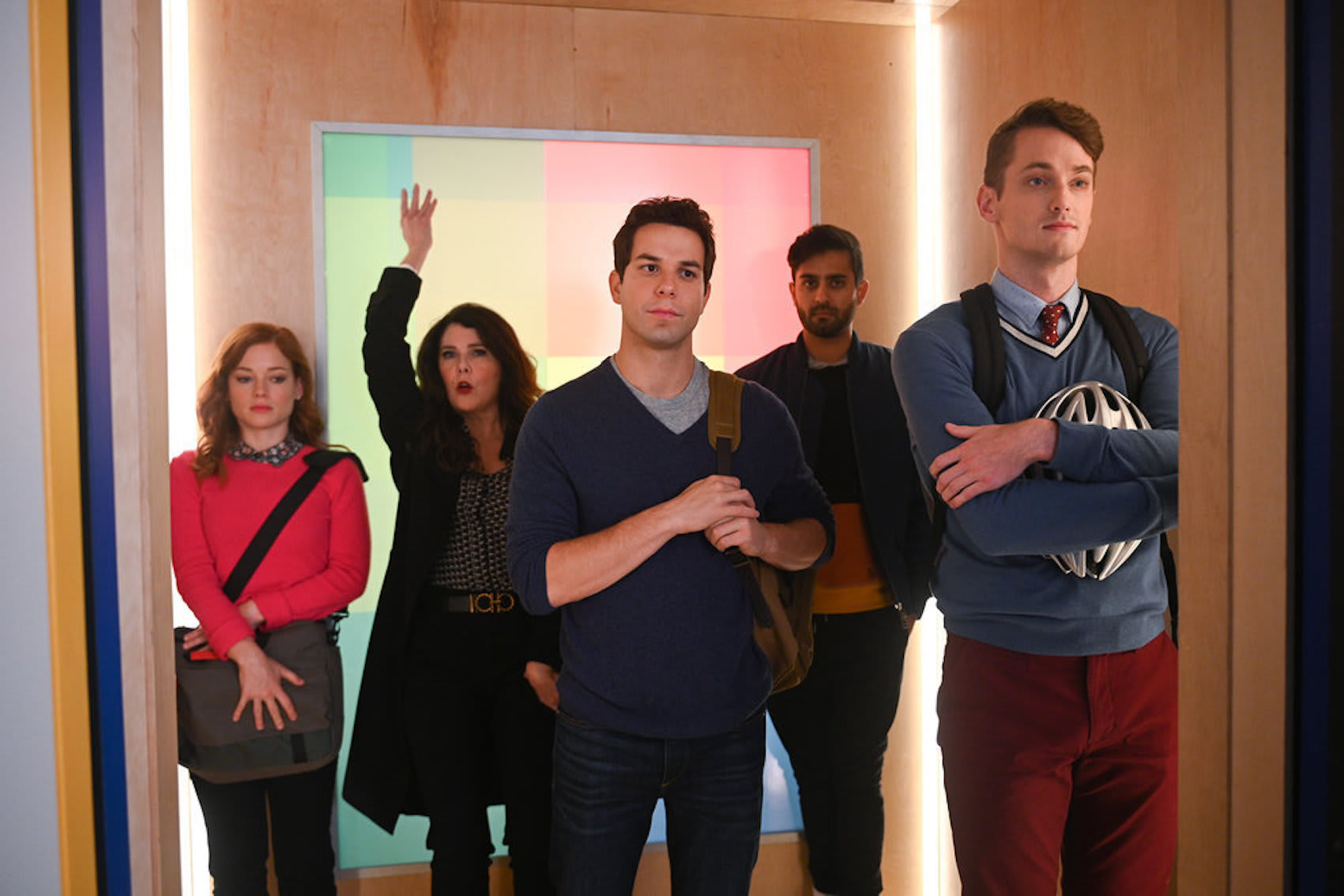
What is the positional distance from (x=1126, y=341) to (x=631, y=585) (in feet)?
3.60

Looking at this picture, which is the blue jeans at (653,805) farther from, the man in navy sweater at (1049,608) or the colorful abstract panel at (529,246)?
the colorful abstract panel at (529,246)

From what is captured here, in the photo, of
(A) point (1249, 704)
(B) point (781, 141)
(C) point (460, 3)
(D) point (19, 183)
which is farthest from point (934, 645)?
(D) point (19, 183)

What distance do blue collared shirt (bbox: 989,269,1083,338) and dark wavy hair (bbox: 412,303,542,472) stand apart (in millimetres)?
1201

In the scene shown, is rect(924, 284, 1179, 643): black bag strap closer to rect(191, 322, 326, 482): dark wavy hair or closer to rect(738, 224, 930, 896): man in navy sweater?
rect(738, 224, 930, 896): man in navy sweater

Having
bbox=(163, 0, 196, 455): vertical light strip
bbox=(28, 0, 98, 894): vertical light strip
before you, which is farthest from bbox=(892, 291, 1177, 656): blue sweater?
bbox=(163, 0, 196, 455): vertical light strip

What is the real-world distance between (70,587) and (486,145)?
1972 millimetres

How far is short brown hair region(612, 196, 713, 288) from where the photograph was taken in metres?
1.96

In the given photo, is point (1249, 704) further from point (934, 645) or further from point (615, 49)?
point (615, 49)

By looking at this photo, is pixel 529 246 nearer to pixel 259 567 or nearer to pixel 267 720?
pixel 259 567

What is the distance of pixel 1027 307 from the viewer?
1939mm

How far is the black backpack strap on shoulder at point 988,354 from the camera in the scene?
1854 millimetres

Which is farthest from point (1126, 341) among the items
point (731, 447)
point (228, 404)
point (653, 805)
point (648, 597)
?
point (228, 404)

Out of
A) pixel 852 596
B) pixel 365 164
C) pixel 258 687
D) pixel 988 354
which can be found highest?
pixel 365 164

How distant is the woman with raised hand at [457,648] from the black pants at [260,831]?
0.15 metres
